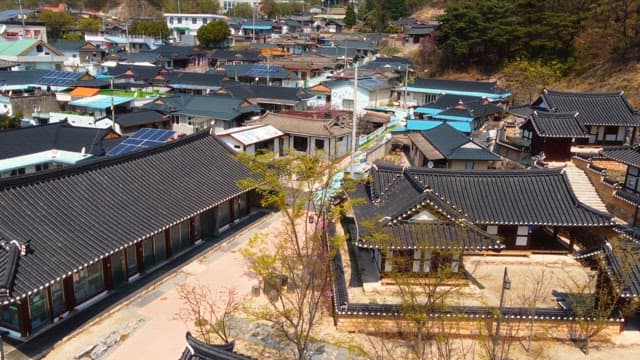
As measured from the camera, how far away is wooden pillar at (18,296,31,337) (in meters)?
16.8

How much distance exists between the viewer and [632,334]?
1900 centimetres

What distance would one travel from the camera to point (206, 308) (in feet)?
64.7

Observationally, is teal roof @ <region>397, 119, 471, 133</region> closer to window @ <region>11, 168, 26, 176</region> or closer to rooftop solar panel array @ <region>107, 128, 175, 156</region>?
rooftop solar panel array @ <region>107, 128, 175, 156</region>

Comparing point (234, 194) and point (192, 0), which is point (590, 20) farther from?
point (192, 0)

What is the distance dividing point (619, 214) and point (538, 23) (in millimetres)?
40287

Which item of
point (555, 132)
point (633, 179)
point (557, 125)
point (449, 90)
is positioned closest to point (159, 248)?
point (633, 179)

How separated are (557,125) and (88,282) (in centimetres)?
3001

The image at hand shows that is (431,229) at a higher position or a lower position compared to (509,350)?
higher

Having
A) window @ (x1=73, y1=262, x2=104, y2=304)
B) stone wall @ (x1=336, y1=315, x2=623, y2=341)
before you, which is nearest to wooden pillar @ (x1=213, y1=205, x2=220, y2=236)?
window @ (x1=73, y1=262, x2=104, y2=304)

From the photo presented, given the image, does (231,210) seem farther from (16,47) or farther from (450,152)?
(16,47)

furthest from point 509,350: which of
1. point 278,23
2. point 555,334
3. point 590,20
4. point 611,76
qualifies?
point 278,23

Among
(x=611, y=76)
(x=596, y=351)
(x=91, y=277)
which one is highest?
(x=611, y=76)

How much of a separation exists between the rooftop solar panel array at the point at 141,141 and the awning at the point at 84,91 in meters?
19.6

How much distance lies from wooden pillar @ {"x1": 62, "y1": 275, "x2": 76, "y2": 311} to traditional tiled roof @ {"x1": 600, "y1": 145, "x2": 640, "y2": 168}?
2668cm
